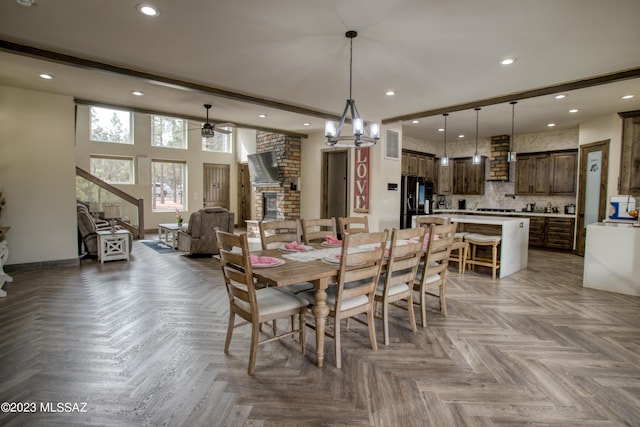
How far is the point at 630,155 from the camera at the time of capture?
5.58 metres

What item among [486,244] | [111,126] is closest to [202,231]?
[486,244]

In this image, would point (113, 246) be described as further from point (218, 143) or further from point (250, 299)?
point (218, 143)

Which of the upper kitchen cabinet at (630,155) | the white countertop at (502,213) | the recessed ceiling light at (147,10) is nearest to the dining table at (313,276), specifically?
the recessed ceiling light at (147,10)

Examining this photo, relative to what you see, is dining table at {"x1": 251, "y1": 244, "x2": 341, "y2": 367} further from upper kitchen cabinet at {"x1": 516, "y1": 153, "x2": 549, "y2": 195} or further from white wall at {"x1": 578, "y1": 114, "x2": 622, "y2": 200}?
upper kitchen cabinet at {"x1": 516, "y1": 153, "x2": 549, "y2": 195}

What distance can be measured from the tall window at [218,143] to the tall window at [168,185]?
942mm

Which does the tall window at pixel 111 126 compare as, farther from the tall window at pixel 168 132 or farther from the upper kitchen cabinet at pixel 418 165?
the upper kitchen cabinet at pixel 418 165

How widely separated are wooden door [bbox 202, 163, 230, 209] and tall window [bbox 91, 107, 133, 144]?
2.28m

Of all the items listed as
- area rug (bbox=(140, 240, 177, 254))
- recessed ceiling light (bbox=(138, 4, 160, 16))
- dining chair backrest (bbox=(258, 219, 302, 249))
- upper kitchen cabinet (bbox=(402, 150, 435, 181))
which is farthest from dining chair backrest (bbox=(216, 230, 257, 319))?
upper kitchen cabinet (bbox=(402, 150, 435, 181))

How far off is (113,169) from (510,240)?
9557 mm

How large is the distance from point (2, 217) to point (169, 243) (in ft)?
9.38

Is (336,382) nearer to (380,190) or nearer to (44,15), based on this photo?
(44,15)

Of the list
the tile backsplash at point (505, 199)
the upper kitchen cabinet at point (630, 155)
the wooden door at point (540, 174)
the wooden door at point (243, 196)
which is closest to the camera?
the upper kitchen cabinet at point (630, 155)

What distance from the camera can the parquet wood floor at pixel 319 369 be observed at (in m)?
1.90

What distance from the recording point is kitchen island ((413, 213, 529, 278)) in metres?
4.94
